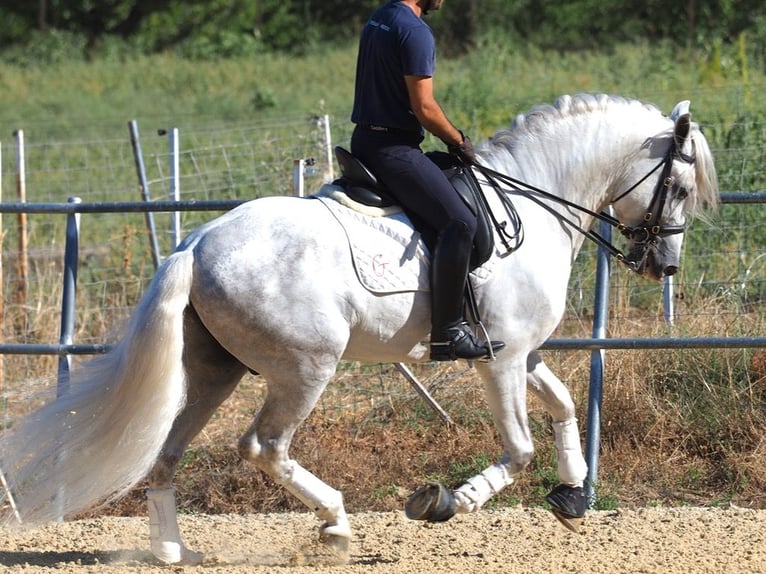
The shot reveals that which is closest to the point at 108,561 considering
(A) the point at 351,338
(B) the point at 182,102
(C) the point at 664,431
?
(A) the point at 351,338

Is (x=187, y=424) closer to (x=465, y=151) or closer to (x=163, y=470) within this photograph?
(x=163, y=470)

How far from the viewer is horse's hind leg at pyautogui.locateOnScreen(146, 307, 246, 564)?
5570mm

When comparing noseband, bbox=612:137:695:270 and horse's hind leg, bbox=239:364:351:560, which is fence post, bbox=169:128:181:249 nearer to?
horse's hind leg, bbox=239:364:351:560

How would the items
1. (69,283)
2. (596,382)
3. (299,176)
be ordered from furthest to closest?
(299,176) → (69,283) → (596,382)

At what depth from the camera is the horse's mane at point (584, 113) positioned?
19.3 feet

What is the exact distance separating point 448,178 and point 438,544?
6.10 ft

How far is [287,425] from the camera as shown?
540cm

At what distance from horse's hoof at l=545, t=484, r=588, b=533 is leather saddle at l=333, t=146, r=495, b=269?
1222 mm

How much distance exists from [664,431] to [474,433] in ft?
3.76

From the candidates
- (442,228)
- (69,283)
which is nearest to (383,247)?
(442,228)

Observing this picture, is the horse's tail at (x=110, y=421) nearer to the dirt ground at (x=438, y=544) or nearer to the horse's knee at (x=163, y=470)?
the horse's knee at (x=163, y=470)

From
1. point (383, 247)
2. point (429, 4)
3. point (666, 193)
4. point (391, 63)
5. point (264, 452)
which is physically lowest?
point (264, 452)

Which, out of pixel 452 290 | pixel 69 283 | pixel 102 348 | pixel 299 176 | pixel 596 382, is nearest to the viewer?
pixel 452 290

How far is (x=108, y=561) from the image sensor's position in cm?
581
